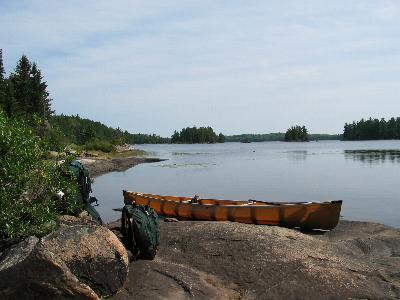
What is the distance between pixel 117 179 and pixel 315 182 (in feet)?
65.2

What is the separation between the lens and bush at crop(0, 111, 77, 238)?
9.37 meters

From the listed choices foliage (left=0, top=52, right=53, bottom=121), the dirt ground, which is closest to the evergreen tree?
foliage (left=0, top=52, right=53, bottom=121)

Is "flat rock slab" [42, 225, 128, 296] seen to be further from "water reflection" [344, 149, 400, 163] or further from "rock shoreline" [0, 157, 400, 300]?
"water reflection" [344, 149, 400, 163]

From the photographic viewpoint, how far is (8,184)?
9508 mm

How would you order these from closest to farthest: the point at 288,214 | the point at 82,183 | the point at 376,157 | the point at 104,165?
the point at 82,183
the point at 288,214
the point at 104,165
the point at 376,157

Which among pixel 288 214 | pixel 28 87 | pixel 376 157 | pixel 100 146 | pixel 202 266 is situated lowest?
pixel 376 157

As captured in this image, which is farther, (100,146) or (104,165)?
(100,146)

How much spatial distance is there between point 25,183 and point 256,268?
18.0 ft

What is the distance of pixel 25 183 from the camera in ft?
32.1

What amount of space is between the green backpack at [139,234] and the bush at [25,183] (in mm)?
1456

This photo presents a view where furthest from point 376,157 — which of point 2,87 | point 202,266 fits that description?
point 202,266

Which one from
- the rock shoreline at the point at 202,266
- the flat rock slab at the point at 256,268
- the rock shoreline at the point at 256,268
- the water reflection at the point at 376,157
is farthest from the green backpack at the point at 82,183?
the water reflection at the point at 376,157

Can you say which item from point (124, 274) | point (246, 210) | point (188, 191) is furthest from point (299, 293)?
point (188, 191)

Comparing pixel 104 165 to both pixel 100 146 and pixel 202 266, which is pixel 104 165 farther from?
pixel 202 266
